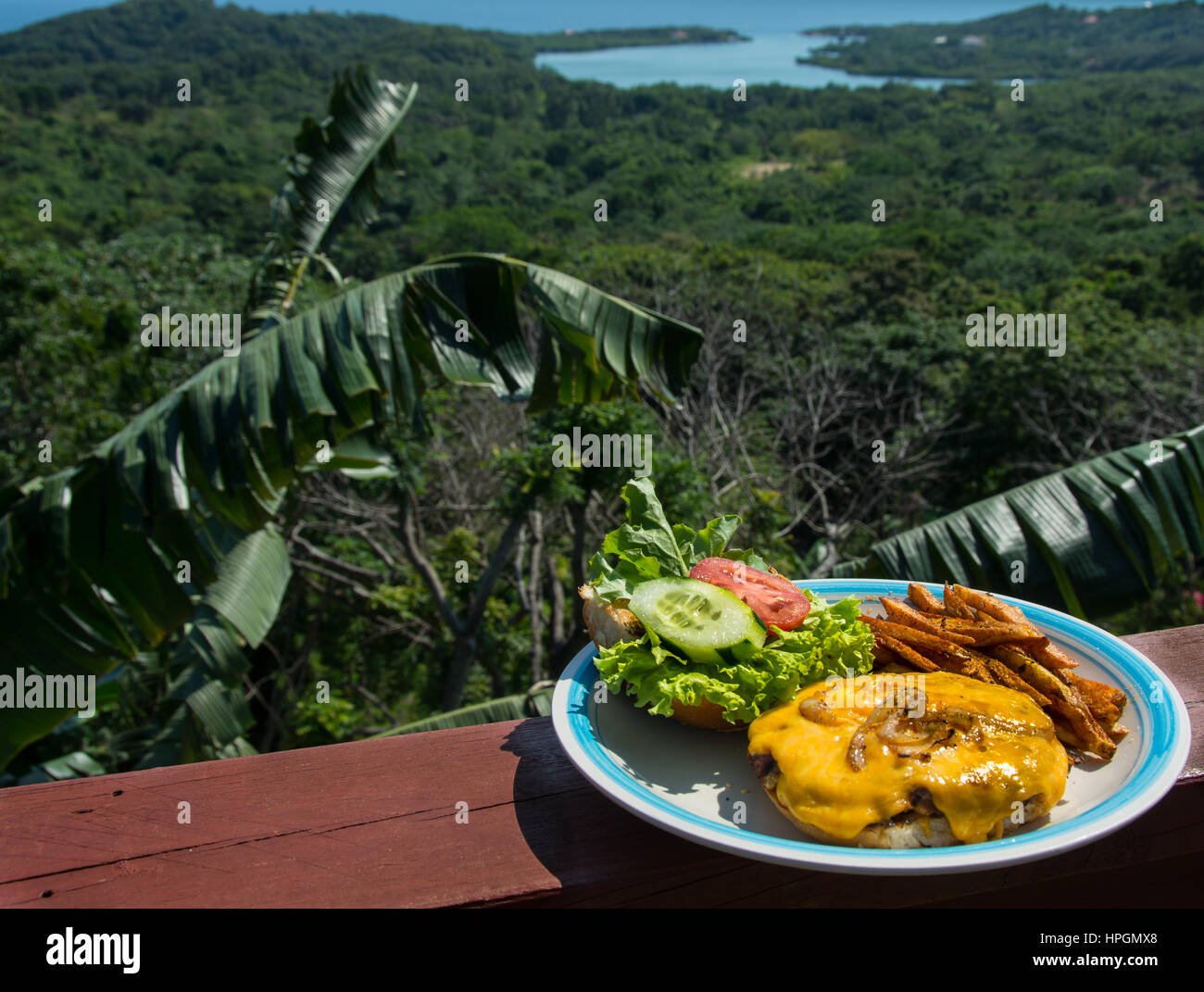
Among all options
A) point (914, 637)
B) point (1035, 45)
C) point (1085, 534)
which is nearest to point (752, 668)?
point (914, 637)

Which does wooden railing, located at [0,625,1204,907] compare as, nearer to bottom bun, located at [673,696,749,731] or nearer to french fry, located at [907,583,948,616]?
bottom bun, located at [673,696,749,731]

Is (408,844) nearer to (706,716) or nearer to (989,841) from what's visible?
(706,716)

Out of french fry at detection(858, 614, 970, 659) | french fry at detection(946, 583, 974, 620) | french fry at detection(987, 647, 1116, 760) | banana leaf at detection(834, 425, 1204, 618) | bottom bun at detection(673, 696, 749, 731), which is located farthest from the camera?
banana leaf at detection(834, 425, 1204, 618)

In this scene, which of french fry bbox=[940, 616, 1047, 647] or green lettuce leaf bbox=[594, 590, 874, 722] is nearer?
green lettuce leaf bbox=[594, 590, 874, 722]

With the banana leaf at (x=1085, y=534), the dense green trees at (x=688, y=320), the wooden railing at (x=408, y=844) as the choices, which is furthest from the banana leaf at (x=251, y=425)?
the wooden railing at (x=408, y=844)

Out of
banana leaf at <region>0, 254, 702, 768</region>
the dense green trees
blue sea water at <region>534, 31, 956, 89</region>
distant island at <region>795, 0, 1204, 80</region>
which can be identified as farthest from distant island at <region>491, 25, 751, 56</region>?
banana leaf at <region>0, 254, 702, 768</region>

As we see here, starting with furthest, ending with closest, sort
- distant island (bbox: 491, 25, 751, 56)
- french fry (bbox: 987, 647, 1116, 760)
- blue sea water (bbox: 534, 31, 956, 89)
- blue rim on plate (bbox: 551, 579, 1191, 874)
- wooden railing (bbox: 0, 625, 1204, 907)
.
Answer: distant island (bbox: 491, 25, 751, 56)
blue sea water (bbox: 534, 31, 956, 89)
french fry (bbox: 987, 647, 1116, 760)
wooden railing (bbox: 0, 625, 1204, 907)
blue rim on plate (bbox: 551, 579, 1191, 874)

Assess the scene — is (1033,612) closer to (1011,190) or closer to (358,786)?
(358,786)
